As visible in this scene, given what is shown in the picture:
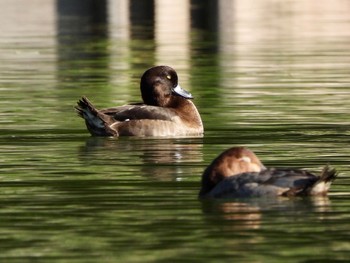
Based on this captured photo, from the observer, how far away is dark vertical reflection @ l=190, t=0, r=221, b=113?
23750 millimetres

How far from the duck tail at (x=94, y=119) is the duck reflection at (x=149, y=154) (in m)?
0.10

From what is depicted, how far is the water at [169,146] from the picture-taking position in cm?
1118

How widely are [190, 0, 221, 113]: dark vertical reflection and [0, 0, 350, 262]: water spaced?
0.06 metres

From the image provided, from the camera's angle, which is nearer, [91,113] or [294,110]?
[91,113]

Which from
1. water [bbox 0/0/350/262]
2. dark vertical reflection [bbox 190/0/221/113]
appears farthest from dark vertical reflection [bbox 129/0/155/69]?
dark vertical reflection [bbox 190/0/221/113]

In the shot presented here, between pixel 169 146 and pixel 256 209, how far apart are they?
5202mm

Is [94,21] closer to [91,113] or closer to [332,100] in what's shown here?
[332,100]

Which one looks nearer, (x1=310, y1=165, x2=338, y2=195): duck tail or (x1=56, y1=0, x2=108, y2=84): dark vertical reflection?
(x1=310, y1=165, x2=338, y2=195): duck tail

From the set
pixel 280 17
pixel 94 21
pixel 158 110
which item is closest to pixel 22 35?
pixel 94 21

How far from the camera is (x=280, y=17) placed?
42594 millimetres

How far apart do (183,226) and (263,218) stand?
0.66m

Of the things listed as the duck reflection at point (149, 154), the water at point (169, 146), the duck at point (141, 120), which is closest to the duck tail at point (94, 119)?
the duck at point (141, 120)

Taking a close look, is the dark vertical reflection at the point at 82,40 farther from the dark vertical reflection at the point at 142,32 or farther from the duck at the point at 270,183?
the duck at the point at 270,183

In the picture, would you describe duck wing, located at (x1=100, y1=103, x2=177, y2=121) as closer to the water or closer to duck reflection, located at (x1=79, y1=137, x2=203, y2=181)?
duck reflection, located at (x1=79, y1=137, x2=203, y2=181)
